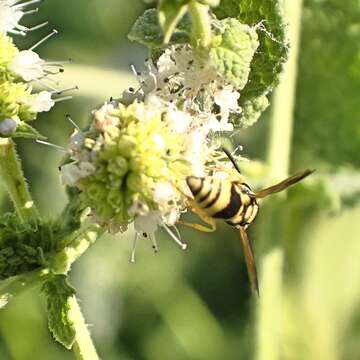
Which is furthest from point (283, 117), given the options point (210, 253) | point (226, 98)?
point (226, 98)

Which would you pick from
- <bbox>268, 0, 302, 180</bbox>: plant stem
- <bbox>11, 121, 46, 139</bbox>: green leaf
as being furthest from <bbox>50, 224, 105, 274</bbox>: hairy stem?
<bbox>268, 0, 302, 180</bbox>: plant stem

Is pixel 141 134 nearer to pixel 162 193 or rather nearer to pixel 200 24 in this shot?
pixel 162 193

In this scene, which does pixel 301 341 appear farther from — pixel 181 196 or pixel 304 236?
pixel 181 196

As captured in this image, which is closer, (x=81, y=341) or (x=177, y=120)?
(x=177, y=120)

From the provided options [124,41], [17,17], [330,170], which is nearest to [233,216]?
[17,17]

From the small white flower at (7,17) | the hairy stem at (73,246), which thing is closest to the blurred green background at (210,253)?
the small white flower at (7,17)

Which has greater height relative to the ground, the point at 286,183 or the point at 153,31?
the point at 153,31

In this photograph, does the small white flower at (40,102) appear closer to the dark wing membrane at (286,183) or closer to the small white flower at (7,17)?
the small white flower at (7,17)
